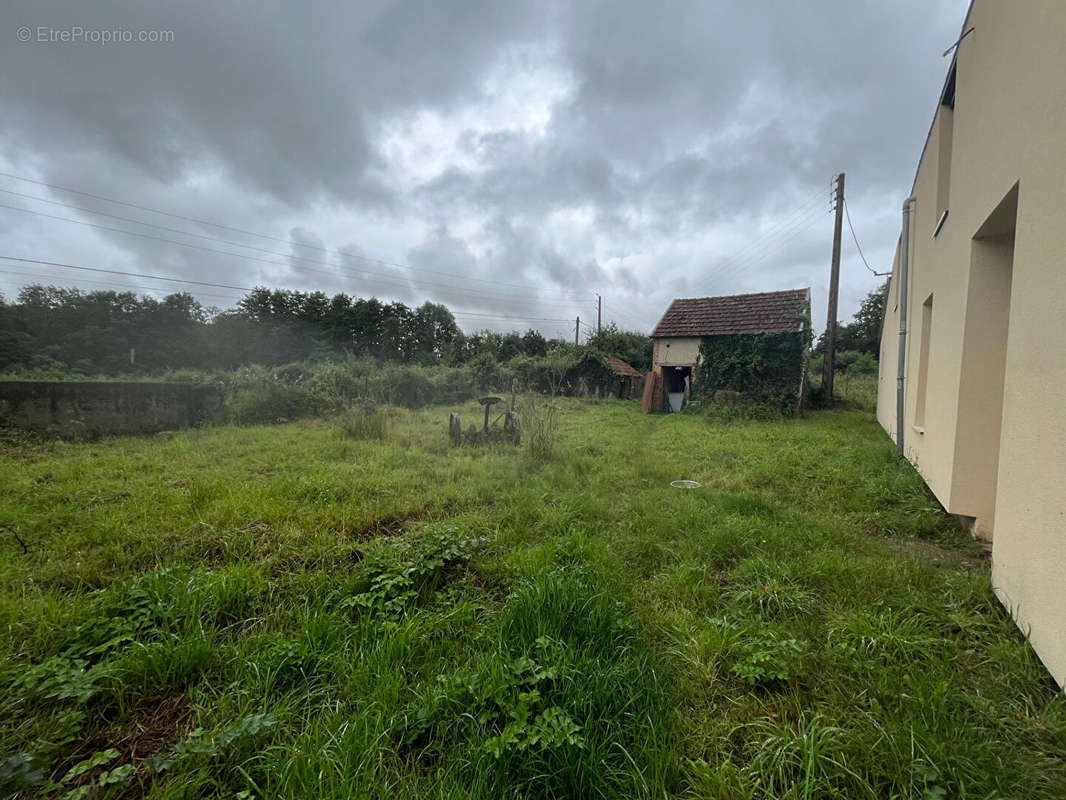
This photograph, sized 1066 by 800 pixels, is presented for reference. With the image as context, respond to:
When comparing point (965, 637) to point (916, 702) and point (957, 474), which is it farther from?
point (957, 474)

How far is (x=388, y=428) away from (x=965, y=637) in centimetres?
841

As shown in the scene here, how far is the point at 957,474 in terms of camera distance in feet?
11.3

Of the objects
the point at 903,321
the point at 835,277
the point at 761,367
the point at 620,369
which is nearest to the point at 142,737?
the point at 903,321

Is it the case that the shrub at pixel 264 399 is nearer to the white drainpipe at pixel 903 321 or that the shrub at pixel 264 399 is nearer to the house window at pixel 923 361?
the house window at pixel 923 361

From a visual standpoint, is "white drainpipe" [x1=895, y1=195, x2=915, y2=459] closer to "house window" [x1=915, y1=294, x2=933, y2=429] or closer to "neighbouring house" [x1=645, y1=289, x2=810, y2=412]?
"house window" [x1=915, y1=294, x2=933, y2=429]

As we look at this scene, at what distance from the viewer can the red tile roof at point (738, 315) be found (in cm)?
1298

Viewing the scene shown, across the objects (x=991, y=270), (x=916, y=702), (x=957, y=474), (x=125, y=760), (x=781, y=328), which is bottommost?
(x=125, y=760)

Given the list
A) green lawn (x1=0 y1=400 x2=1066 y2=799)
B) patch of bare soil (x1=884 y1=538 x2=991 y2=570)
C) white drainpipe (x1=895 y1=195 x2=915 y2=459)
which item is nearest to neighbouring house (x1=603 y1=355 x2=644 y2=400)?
white drainpipe (x1=895 y1=195 x2=915 y2=459)

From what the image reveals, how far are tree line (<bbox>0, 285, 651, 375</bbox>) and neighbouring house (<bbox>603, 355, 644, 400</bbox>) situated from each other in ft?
10.3

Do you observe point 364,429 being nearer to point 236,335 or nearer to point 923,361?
point 923,361

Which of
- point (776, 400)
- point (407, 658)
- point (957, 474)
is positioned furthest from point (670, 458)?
point (776, 400)

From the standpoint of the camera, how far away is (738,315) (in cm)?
1410

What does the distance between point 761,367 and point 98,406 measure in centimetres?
1636

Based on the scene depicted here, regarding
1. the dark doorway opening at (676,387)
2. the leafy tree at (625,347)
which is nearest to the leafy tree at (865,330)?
the leafy tree at (625,347)
